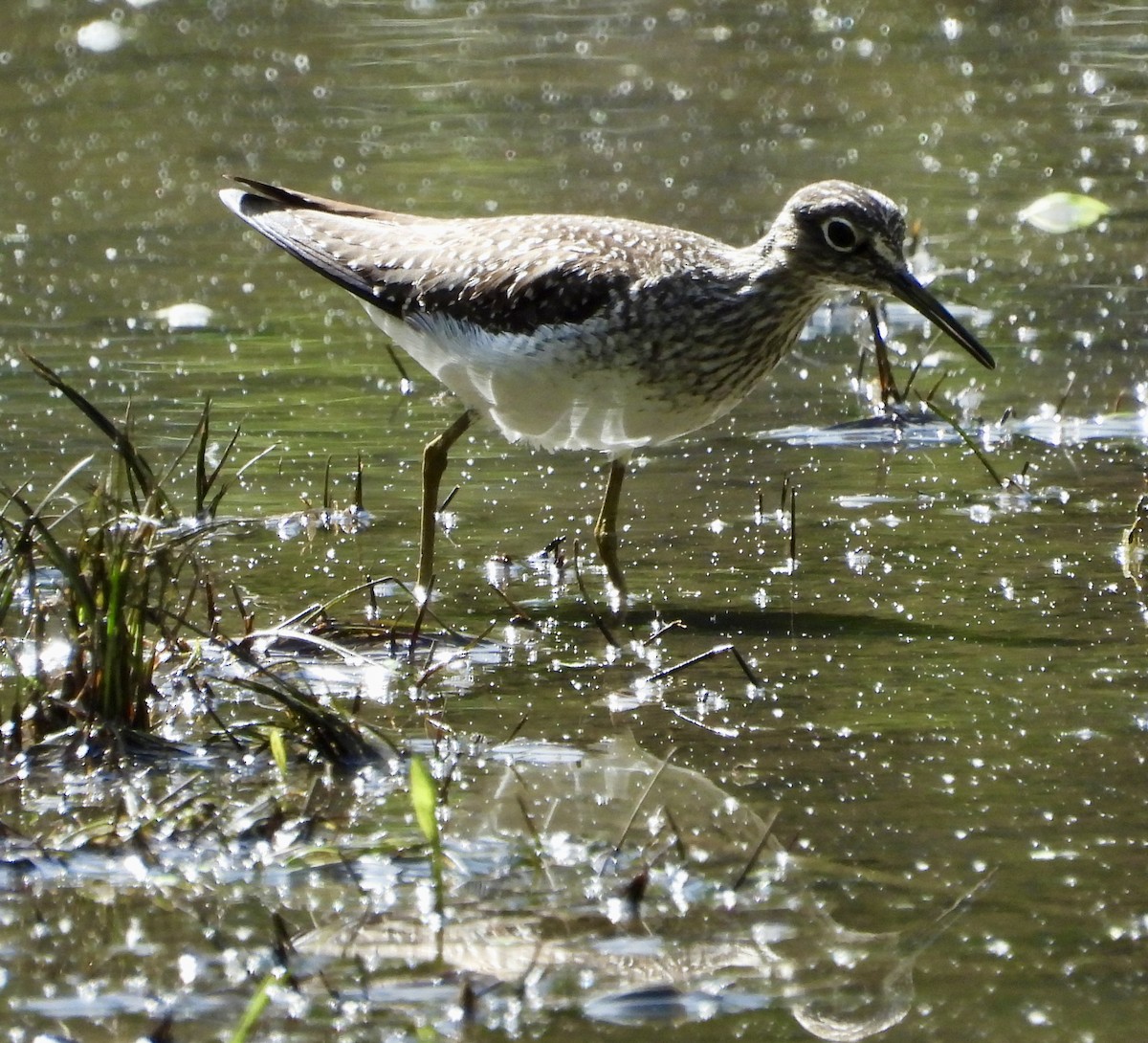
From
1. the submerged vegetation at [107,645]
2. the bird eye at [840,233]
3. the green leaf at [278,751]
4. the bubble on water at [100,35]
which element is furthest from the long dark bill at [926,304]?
the bubble on water at [100,35]

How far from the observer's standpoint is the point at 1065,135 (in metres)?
13.1

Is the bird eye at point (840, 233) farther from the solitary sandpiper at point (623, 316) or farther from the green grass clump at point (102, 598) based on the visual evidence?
the green grass clump at point (102, 598)

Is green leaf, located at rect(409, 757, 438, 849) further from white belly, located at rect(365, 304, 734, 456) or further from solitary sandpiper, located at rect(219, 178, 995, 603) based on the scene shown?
white belly, located at rect(365, 304, 734, 456)

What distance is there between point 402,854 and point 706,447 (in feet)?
13.1

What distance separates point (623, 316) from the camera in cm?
662

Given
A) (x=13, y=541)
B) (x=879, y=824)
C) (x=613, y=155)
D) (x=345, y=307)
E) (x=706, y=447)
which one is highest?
(x=613, y=155)

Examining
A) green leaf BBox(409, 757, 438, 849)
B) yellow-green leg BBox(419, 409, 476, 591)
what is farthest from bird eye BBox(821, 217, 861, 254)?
green leaf BBox(409, 757, 438, 849)

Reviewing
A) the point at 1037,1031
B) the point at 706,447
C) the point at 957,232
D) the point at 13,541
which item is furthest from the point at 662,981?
the point at 957,232

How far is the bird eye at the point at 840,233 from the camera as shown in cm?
667

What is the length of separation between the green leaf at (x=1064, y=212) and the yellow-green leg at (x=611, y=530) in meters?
4.86

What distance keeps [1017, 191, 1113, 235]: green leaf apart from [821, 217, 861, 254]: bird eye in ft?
15.6

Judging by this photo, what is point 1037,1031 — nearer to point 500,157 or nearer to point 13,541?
point 13,541

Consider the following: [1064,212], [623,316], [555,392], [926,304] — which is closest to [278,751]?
[555,392]

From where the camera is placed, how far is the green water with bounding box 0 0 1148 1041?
13.9 ft
